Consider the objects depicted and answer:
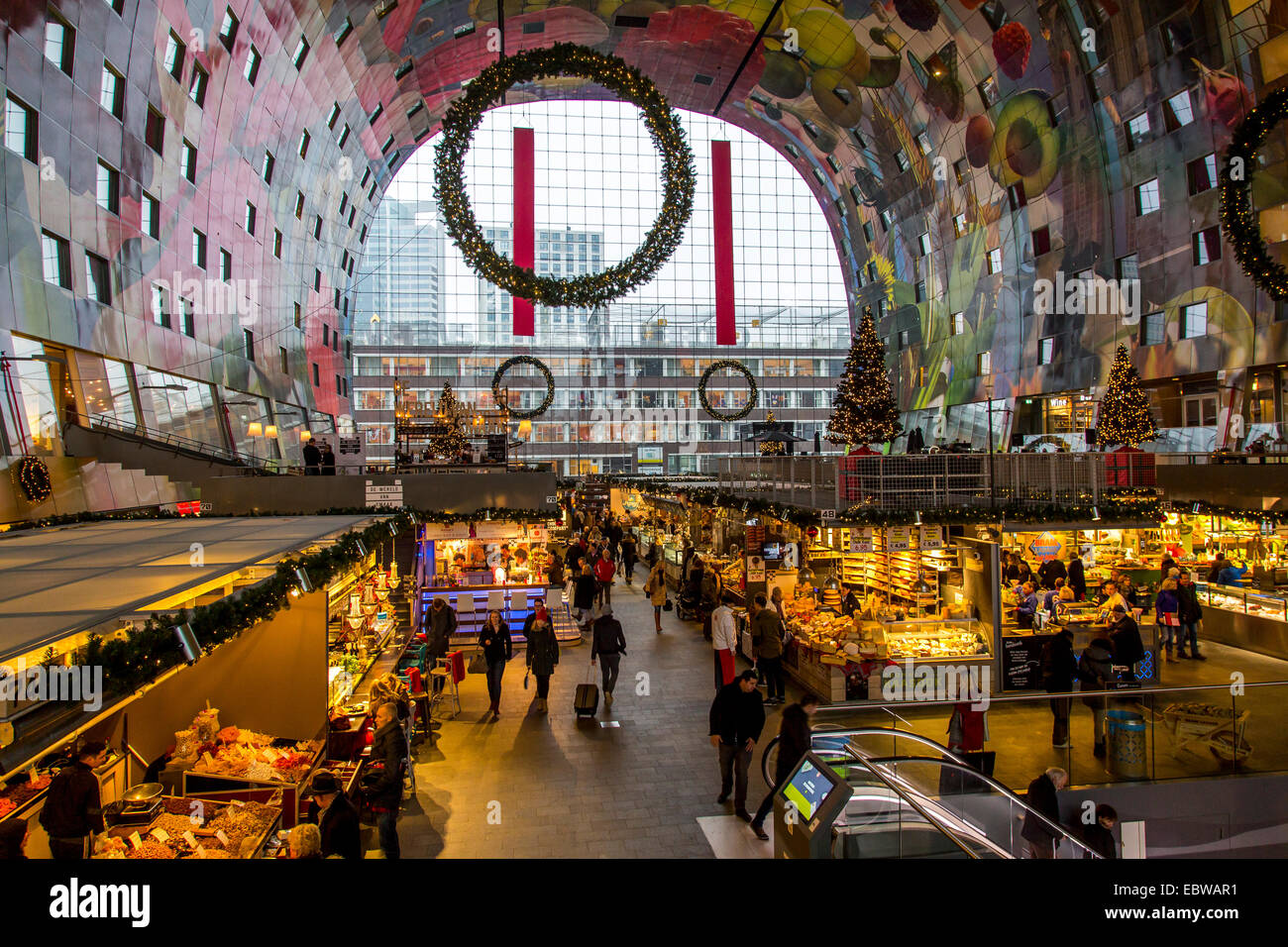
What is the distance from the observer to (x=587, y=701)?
9102 mm

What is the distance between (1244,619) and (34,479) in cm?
2011

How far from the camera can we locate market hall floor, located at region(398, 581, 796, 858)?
5.95m

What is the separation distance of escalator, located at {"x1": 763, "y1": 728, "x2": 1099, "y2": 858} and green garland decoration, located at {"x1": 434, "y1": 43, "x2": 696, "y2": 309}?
7392 mm

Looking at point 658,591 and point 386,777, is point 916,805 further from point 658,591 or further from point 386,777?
point 658,591

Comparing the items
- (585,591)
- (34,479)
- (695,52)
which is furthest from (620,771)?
(695,52)

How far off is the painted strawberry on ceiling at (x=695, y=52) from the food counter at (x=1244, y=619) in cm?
2676

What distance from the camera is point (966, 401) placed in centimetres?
2998

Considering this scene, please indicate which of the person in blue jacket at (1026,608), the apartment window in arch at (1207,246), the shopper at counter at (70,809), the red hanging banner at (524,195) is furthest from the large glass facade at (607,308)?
the shopper at counter at (70,809)

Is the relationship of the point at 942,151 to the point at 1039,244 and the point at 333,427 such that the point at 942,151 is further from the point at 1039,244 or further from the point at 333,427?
the point at 333,427

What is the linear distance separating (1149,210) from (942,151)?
9613 millimetres

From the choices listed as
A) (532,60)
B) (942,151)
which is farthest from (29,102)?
(942,151)

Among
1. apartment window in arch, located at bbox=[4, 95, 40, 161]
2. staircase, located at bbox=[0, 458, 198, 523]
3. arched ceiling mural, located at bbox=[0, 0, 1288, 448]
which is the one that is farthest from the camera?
arched ceiling mural, located at bbox=[0, 0, 1288, 448]

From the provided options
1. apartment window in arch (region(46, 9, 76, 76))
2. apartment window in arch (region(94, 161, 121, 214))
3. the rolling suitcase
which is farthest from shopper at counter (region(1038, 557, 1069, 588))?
apartment window in arch (region(46, 9, 76, 76))
